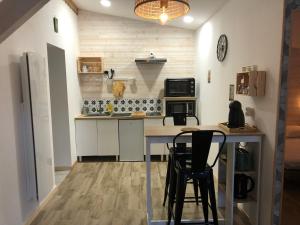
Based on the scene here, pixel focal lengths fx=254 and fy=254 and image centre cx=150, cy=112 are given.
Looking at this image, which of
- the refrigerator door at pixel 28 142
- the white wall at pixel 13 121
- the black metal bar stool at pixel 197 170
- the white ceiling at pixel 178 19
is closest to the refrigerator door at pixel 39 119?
the refrigerator door at pixel 28 142

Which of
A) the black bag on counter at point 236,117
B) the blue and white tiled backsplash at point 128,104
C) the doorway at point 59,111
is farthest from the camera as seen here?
the blue and white tiled backsplash at point 128,104

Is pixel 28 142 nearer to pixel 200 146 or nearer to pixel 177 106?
pixel 200 146

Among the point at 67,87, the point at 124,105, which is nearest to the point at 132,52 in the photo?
the point at 124,105

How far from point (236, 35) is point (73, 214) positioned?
2802 mm

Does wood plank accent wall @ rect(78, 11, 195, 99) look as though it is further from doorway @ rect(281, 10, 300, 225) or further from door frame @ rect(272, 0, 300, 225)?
door frame @ rect(272, 0, 300, 225)

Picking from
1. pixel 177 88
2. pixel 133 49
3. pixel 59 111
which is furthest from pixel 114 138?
pixel 133 49

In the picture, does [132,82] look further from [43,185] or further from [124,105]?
[43,185]

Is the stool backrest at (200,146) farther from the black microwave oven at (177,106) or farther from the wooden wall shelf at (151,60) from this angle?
the wooden wall shelf at (151,60)

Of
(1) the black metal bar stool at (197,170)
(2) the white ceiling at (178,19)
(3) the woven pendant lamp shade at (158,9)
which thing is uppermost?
(2) the white ceiling at (178,19)

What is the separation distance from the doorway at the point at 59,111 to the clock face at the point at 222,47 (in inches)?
93.7

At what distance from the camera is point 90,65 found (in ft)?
16.5

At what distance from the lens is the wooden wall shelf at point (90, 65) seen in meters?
4.96

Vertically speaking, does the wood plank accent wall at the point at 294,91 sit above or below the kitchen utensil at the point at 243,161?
above

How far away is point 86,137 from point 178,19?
2691mm
